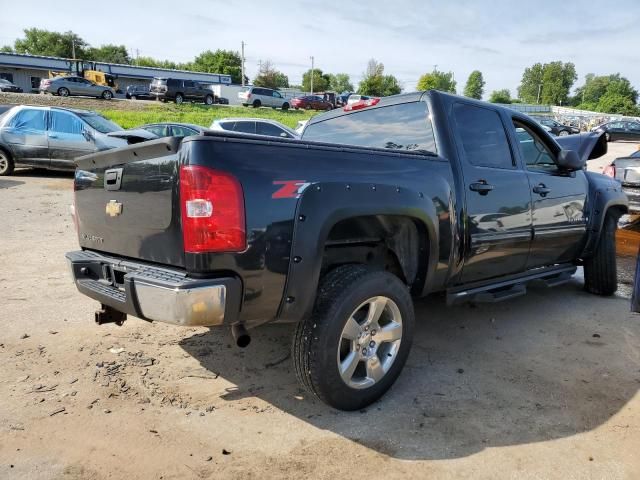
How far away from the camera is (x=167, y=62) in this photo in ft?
377

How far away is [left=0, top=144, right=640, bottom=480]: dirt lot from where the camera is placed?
243cm

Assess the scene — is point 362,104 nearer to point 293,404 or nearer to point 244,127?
point 293,404

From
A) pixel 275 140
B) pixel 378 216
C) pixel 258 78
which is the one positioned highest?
pixel 258 78

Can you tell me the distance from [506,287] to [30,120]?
1107 centimetres

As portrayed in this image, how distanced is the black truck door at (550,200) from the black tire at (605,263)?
40cm

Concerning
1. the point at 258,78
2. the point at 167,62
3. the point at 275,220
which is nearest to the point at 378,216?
the point at 275,220

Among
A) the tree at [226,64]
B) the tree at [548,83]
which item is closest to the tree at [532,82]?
the tree at [548,83]

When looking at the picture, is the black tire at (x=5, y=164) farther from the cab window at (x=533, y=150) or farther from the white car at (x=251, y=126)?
the cab window at (x=533, y=150)

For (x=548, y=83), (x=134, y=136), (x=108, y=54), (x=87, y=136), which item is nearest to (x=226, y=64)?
(x=108, y=54)

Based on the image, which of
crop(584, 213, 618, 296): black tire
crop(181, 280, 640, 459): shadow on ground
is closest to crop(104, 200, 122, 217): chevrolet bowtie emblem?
crop(181, 280, 640, 459): shadow on ground

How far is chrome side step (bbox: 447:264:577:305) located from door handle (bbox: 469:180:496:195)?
2.31ft

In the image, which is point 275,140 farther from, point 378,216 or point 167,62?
point 167,62

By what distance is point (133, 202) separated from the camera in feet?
8.89

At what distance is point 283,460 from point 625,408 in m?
2.09
